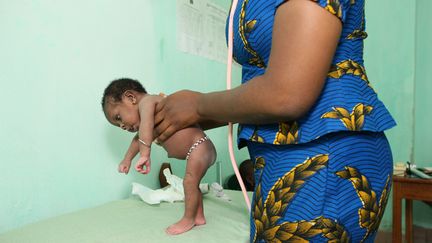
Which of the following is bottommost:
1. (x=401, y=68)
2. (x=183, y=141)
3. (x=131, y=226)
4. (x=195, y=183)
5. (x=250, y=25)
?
(x=131, y=226)

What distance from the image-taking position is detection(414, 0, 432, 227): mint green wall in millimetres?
2391

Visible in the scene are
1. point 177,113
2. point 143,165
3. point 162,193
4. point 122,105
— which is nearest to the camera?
point 177,113

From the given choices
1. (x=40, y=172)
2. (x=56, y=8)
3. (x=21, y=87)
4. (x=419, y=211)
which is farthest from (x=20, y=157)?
(x=419, y=211)

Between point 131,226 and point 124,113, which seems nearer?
point 131,226

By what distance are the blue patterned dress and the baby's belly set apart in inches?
20.5

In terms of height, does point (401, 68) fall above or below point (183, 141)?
above

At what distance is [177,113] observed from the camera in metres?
0.72

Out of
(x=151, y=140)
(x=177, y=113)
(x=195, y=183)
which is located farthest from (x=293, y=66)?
(x=195, y=183)

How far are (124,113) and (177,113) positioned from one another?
0.44 meters

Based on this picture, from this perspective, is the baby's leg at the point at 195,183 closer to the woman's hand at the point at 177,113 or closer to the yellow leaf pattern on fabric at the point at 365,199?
the woman's hand at the point at 177,113

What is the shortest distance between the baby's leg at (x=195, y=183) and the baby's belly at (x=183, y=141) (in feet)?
0.09

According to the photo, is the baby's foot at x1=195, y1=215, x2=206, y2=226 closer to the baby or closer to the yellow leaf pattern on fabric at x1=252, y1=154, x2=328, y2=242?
the baby

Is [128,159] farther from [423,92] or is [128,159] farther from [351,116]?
[423,92]

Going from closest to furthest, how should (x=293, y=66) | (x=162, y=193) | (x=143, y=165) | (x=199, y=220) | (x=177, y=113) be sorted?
(x=293, y=66) < (x=177, y=113) < (x=143, y=165) < (x=199, y=220) < (x=162, y=193)
